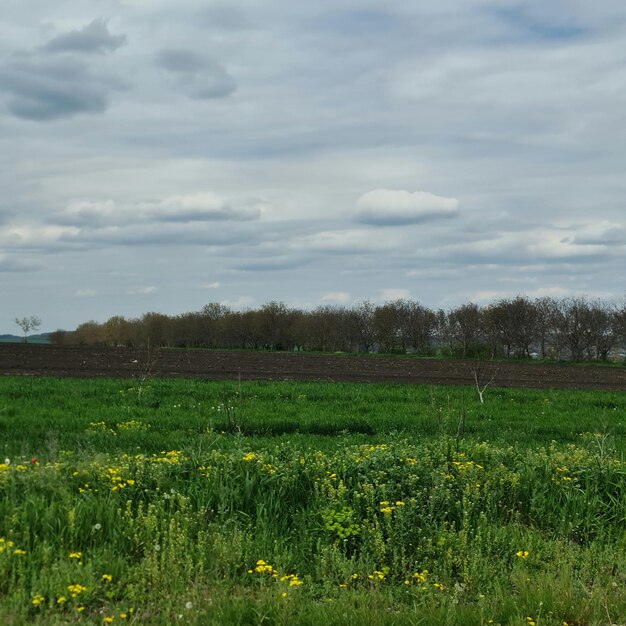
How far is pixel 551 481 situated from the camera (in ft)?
29.6

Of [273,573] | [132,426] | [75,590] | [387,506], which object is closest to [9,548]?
[75,590]

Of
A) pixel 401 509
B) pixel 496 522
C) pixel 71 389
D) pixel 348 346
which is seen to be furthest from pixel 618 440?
pixel 348 346

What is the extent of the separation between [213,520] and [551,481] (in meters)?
4.49

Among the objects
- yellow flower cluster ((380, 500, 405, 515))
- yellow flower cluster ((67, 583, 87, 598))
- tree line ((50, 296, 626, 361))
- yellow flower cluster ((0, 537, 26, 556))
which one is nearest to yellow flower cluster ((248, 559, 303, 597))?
yellow flower cluster ((380, 500, 405, 515))

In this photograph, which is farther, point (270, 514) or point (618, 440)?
point (618, 440)

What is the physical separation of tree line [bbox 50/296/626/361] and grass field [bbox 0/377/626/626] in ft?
159

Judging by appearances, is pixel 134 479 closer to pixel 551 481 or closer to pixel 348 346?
pixel 551 481

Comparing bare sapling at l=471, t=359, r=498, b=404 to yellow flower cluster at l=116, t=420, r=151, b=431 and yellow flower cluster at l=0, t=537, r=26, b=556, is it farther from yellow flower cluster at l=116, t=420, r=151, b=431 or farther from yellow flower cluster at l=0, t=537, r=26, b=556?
yellow flower cluster at l=0, t=537, r=26, b=556

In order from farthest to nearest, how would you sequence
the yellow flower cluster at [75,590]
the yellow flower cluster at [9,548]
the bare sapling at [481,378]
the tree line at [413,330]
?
the tree line at [413,330] → the bare sapling at [481,378] → the yellow flower cluster at [9,548] → the yellow flower cluster at [75,590]

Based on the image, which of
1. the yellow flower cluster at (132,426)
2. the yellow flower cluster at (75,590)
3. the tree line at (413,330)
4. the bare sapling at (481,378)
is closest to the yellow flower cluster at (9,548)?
the yellow flower cluster at (75,590)

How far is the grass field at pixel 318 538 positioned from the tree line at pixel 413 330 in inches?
1909

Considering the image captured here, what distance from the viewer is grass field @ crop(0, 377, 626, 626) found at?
5746 mm

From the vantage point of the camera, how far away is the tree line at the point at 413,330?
6869cm

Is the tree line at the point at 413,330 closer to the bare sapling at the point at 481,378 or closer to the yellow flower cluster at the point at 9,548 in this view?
the bare sapling at the point at 481,378
